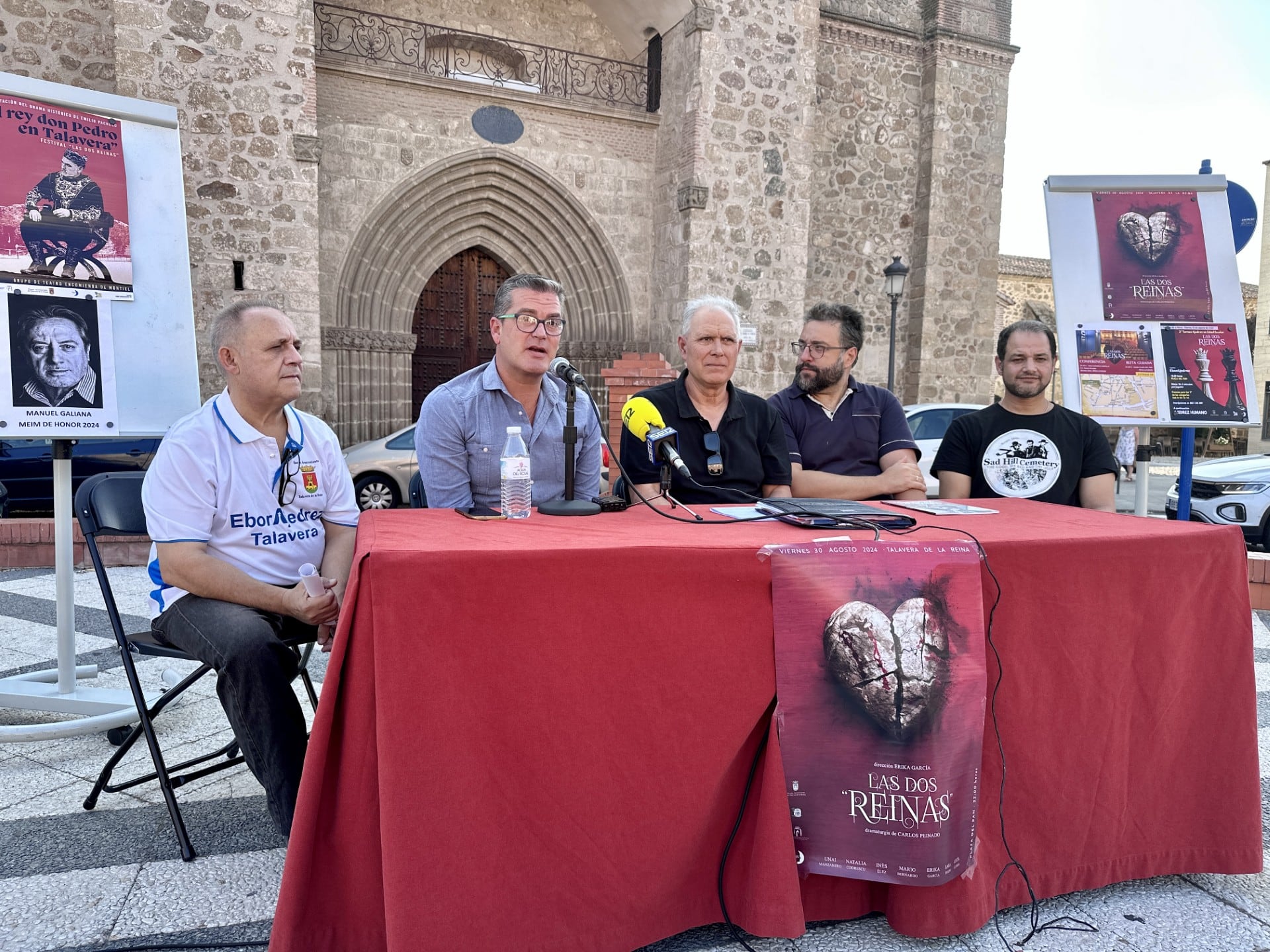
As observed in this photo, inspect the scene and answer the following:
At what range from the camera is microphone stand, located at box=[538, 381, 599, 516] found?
2331mm

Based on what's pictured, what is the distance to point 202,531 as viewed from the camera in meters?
2.31

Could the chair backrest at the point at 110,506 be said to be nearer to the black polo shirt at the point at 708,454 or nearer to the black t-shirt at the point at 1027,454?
the black polo shirt at the point at 708,454

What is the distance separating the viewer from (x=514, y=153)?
35.5 ft

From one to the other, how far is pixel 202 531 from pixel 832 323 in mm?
2457

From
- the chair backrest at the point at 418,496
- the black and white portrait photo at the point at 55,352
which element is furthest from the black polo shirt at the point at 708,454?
Result: the black and white portrait photo at the point at 55,352

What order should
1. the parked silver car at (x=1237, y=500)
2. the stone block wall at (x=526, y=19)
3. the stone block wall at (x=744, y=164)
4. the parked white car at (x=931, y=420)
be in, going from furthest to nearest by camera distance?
the stone block wall at (x=526, y=19) → the stone block wall at (x=744, y=164) → the parked white car at (x=931, y=420) → the parked silver car at (x=1237, y=500)

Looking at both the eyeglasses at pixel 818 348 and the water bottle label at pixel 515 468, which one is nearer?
the water bottle label at pixel 515 468

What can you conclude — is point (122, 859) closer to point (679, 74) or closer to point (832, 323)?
point (832, 323)

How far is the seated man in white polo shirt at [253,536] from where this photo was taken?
2.12 meters

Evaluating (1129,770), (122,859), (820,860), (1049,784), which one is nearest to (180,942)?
(122,859)

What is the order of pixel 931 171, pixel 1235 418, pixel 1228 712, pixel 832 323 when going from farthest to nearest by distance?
pixel 931 171, pixel 1235 418, pixel 832 323, pixel 1228 712

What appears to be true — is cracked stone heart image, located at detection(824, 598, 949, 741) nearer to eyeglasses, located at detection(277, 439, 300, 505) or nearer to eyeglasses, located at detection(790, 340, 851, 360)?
eyeglasses, located at detection(277, 439, 300, 505)

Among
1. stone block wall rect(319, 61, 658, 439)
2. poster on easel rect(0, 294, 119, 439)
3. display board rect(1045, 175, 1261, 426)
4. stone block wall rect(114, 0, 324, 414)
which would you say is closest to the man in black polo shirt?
display board rect(1045, 175, 1261, 426)

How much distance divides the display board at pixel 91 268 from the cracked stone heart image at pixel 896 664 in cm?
267
